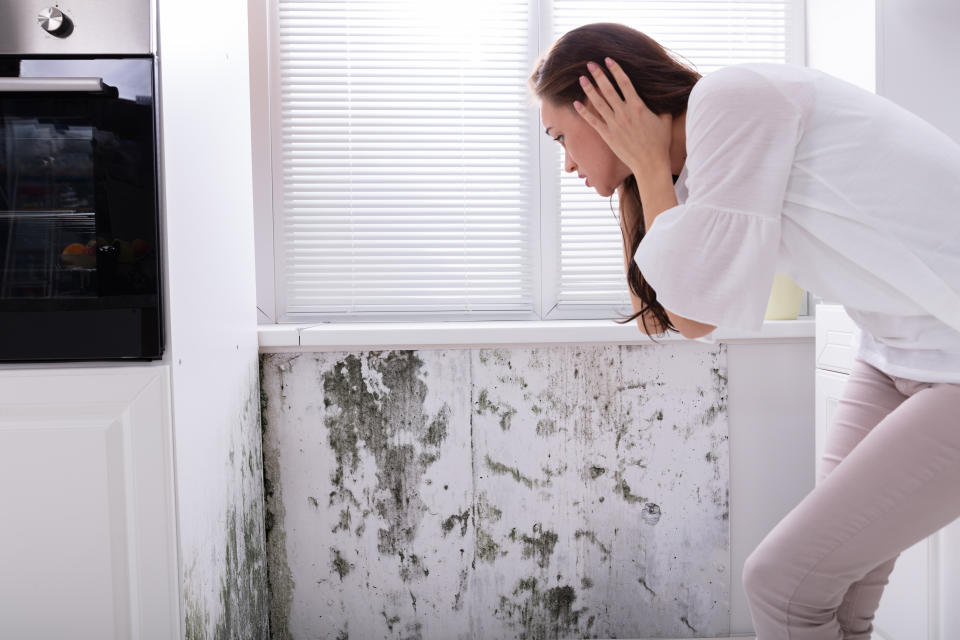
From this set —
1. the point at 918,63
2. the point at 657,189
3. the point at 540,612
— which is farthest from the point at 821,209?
the point at 540,612

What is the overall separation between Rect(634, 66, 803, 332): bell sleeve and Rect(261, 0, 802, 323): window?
1.05 m

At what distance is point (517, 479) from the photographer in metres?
1.77

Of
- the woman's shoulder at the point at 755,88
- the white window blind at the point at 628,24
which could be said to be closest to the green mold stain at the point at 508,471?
the white window blind at the point at 628,24

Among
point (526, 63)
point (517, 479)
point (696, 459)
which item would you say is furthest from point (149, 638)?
point (526, 63)

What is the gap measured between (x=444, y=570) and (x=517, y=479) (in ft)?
1.01

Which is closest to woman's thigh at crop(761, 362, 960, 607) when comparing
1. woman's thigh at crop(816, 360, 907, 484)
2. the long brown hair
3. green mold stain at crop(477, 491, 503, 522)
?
woman's thigh at crop(816, 360, 907, 484)

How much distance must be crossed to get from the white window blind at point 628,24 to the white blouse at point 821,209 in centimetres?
105

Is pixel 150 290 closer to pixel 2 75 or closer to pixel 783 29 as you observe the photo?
pixel 2 75

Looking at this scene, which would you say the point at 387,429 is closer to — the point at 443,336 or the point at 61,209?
the point at 443,336

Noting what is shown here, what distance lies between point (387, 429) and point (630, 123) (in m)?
1.06

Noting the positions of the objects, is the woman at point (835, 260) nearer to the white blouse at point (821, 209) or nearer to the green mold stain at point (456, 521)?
the white blouse at point (821, 209)

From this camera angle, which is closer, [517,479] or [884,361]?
[884,361]

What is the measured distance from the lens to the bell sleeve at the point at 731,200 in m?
0.84

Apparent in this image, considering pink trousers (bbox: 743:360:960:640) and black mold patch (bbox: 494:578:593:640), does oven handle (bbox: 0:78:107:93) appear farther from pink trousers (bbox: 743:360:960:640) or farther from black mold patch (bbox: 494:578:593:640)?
black mold patch (bbox: 494:578:593:640)
